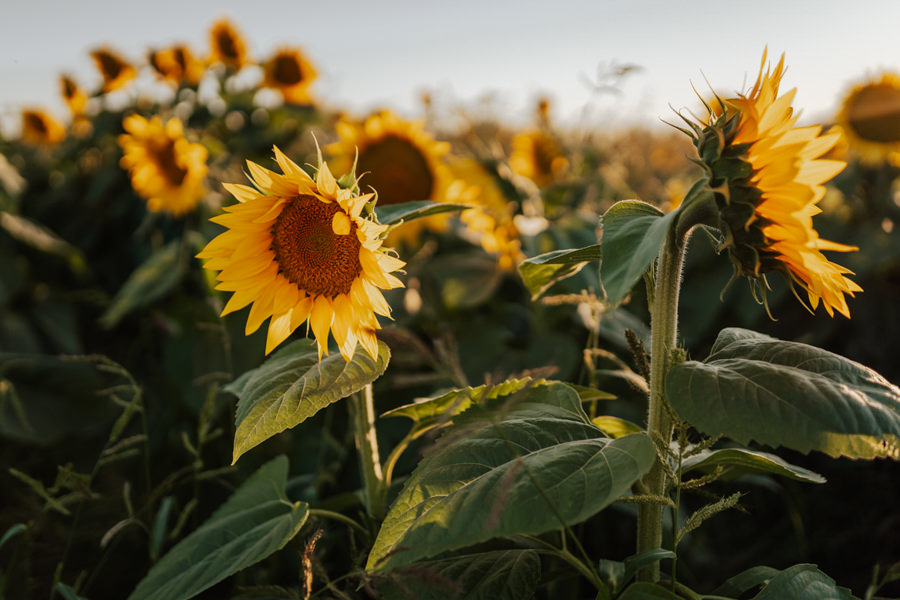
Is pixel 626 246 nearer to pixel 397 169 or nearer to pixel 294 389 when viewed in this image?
pixel 294 389

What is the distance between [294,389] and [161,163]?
92.1 inches

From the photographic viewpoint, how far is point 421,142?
8.75ft

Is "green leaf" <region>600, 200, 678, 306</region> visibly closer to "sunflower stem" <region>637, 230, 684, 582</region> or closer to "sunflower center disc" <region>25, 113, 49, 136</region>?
"sunflower stem" <region>637, 230, 684, 582</region>

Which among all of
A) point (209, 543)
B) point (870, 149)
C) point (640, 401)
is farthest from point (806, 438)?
point (870, 149)

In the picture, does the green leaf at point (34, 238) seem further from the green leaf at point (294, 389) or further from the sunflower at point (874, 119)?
the sunflower at point (874, 119)

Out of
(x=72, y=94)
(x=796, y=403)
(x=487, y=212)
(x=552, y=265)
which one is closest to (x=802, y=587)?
(x=796, y=403)

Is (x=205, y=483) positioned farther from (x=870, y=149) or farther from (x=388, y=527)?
(x=870, y=149)

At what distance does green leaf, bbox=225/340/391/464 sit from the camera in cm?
83

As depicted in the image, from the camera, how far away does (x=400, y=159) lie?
105 inches

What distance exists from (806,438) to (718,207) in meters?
0.26

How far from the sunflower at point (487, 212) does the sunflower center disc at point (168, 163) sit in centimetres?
112

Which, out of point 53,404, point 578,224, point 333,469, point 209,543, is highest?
point 578,224

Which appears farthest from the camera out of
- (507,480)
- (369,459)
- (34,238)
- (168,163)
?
(168,163)

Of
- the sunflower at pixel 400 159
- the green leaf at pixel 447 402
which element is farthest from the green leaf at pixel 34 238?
the green leaf at pixel 447 402
